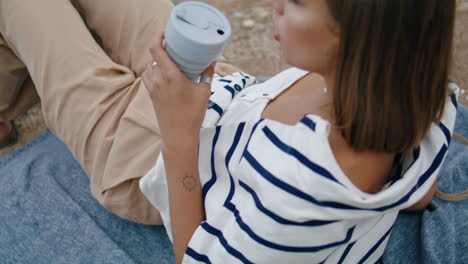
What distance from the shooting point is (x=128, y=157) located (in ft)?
2.43

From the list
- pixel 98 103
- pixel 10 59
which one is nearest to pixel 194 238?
pixel 98 103

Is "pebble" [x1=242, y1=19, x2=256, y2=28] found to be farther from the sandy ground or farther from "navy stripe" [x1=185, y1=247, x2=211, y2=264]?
"navy stripe" [x1=185, y1=247, x2=211, y2=264]

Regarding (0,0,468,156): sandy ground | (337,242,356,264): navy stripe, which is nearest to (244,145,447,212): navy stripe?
(337,242,356,264): navy stripe

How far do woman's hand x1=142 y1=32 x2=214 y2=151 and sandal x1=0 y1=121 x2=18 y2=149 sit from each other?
33.0 inches

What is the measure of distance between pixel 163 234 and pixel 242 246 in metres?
0.36

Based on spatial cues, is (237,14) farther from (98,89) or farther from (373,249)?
(373,249)

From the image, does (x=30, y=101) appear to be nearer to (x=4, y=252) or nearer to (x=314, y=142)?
(x=4, y=252)

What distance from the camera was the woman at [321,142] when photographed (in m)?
0.45

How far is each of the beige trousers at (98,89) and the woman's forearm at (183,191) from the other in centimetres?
14

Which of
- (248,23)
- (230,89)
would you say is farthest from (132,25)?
(248,23)

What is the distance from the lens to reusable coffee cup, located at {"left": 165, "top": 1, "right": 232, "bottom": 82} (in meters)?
0.50

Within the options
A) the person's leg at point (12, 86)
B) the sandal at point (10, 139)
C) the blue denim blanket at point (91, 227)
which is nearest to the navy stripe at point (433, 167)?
the blue denim blanket at point (91, 227)

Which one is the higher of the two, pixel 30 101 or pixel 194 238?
pixel 194 238

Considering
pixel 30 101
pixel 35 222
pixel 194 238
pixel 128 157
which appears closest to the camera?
pixel 194 238
